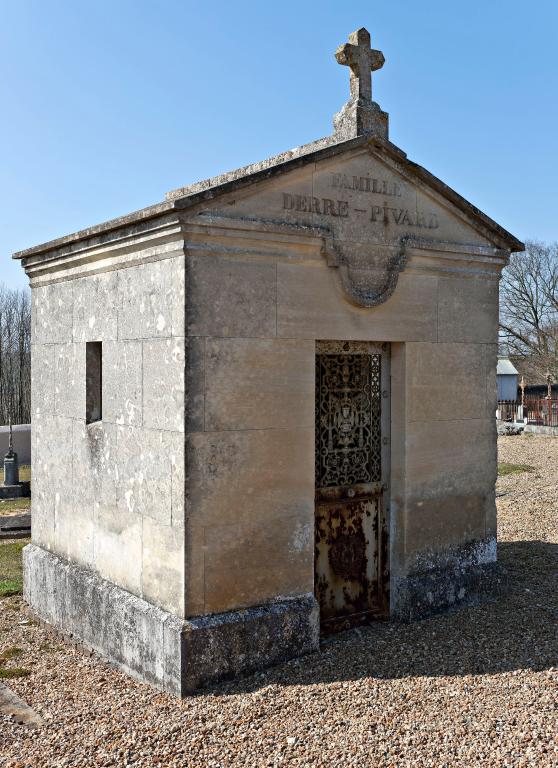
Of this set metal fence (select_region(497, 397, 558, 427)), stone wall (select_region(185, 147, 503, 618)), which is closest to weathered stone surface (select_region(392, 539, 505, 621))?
stone wall (select_region(185, 147, 503, 618))

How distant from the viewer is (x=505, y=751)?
14.4ft

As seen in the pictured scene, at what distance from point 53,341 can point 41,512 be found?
1762 millimetres

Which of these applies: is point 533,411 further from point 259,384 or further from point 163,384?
point 163,384

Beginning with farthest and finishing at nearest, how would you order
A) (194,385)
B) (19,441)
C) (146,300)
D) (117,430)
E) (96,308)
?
(19,441) → (96,308) → (117,430) → (146,300) → (194,385)

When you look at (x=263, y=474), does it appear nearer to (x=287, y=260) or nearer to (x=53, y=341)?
(x=287, y=260)

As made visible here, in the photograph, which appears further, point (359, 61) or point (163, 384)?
point (359, 61)

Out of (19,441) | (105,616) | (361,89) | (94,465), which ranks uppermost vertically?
(361,89)

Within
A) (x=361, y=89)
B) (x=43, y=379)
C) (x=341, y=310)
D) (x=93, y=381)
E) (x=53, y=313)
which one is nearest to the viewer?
(x=341, y=310)

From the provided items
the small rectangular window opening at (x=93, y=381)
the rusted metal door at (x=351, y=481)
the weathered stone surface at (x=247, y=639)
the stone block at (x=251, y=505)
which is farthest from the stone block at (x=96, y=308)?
the weathered stone surface at (x=247, y=639)

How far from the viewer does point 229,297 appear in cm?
553

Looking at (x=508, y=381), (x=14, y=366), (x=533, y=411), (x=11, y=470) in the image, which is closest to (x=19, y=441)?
(x=11, y=470)

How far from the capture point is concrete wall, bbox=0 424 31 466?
18625 millimetres

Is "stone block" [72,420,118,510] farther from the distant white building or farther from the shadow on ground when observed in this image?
the distant white building

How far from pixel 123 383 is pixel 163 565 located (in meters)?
1.54
